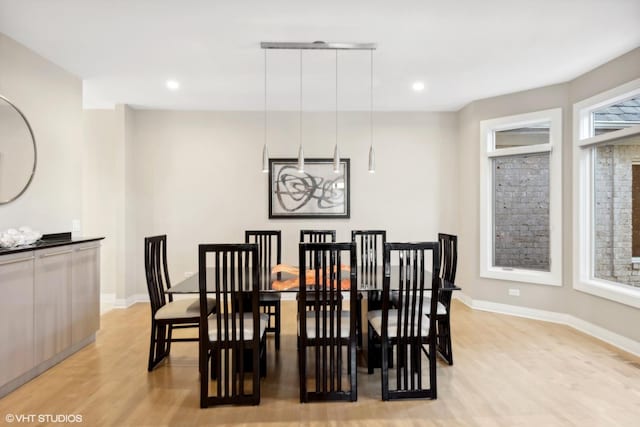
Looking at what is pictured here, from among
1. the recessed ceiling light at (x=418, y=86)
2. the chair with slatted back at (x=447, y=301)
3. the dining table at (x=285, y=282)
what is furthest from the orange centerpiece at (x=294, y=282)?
the recessed ceiling light at (x=418, y=86)

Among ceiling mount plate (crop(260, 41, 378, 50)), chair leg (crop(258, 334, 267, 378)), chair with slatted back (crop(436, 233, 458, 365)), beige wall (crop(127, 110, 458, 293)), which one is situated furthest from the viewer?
beige wall (crop(127, 110, 458, 293))

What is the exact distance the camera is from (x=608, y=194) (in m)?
4.00

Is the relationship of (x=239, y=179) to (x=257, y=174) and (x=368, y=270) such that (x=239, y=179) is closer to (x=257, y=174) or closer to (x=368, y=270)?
(x=257, y=174)

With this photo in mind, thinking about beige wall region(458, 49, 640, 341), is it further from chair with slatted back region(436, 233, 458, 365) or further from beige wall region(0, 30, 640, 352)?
chair with slatted back region(436, 233, 458, 365)

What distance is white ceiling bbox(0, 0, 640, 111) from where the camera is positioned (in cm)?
278

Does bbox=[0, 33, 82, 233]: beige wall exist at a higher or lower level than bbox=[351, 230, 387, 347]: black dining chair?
higher

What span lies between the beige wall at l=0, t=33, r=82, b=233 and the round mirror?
9 centimetres

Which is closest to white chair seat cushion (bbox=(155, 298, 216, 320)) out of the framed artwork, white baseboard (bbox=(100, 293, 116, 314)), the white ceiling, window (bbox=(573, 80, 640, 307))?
the white ceiling

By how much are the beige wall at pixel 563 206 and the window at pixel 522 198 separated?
0.09m

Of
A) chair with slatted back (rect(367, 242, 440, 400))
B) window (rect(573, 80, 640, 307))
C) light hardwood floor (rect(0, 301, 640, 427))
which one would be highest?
window (rect(573, 80, 640, 307))

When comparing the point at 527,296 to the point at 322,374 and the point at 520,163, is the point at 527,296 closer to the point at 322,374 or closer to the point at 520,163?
the point at 520,163

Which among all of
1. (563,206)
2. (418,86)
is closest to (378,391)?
(563,206)

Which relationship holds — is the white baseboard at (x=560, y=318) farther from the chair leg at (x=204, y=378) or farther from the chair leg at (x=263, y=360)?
the chair leg at (x=204, y=378)

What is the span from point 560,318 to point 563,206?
51.8 inches
